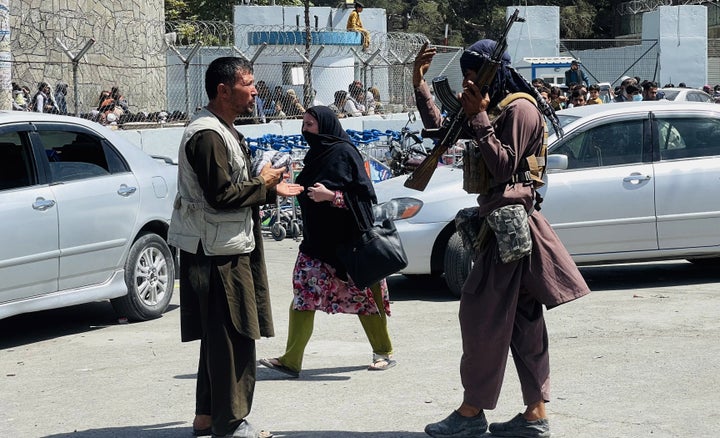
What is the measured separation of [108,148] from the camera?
28.2 feet

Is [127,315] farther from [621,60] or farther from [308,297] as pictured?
[621,60]

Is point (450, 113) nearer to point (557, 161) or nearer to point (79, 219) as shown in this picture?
point (557, 161)

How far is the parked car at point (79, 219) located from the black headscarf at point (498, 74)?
12.6ft

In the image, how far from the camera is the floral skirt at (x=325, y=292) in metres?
6.76

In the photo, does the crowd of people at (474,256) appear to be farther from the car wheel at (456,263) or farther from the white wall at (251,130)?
the white wall at (251,130)

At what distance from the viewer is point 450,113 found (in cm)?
525

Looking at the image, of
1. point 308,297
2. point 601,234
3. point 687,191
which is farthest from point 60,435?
point 687,191

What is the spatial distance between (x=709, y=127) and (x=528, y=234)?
A: 5.31 meters

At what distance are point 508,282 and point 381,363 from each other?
1.98 meters

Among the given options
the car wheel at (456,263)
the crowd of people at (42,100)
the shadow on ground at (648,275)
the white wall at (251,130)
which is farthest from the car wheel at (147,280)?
the crowd of people at (42,100)

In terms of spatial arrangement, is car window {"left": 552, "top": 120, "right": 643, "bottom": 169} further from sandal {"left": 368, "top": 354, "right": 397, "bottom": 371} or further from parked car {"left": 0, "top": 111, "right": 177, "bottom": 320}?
parked car {"left": 0, "top": 111, "right": 177, "bottom": 320}

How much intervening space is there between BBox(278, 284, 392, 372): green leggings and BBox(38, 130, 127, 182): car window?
2.42 m

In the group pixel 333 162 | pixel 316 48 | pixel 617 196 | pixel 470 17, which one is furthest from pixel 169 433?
pixel 470 17

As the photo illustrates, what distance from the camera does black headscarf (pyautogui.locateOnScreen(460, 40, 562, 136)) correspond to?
16.4 ft
